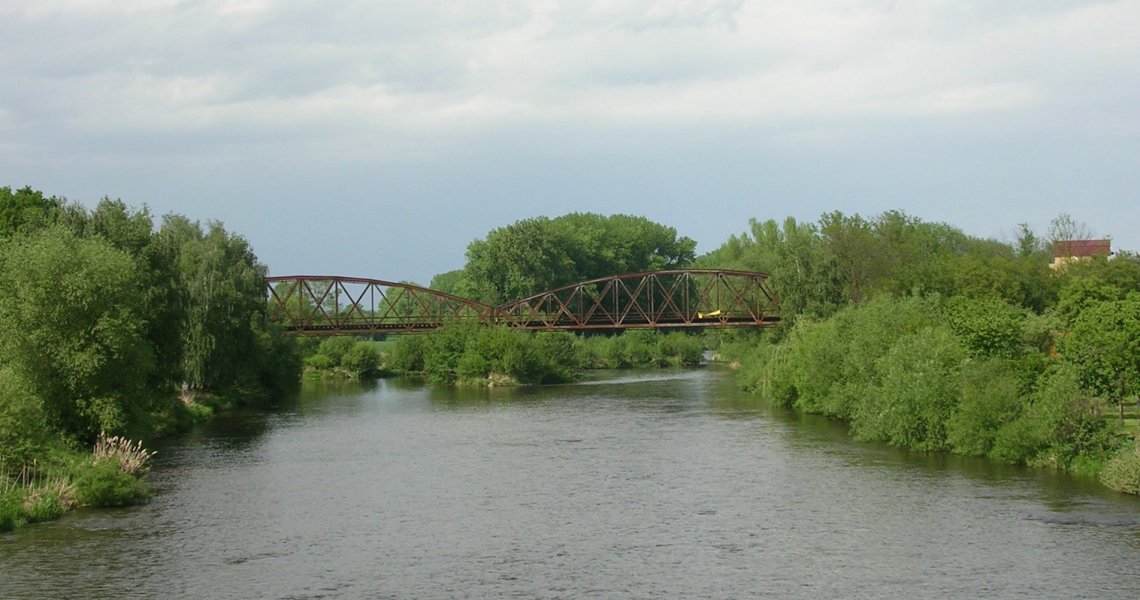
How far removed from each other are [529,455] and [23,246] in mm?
18327

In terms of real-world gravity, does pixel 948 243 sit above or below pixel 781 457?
above

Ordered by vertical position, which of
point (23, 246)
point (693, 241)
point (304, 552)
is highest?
point (693, 241)

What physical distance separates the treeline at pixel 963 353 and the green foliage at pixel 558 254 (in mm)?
42899

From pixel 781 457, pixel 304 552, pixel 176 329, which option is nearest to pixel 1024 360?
pixel 781 457

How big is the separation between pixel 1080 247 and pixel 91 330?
80349 millimetres

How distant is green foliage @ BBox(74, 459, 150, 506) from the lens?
3122cm

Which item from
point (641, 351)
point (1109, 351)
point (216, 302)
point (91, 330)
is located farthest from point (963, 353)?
point (641, 351)

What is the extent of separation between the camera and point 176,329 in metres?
48.4

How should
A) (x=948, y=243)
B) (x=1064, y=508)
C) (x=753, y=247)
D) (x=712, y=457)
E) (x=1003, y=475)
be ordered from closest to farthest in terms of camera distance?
1. (x=1064, y=508)
2. (x=1003, y=475)
3. (x=712, y=457)
4. (x=948, y=243)
5. (x=753, y=247)

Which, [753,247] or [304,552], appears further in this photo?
[753,247]

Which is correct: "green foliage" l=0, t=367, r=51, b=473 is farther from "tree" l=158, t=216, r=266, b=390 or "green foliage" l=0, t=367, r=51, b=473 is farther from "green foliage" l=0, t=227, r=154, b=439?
"tree" l=158, t=216, r=266, b=390

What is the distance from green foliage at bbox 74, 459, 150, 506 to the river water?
680 millimetres

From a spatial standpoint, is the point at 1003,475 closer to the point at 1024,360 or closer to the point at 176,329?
the point at 1024,360

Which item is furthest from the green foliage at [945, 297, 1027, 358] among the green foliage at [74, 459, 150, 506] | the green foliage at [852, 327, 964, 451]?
the green foliage at [74, 459, 150, 506]
